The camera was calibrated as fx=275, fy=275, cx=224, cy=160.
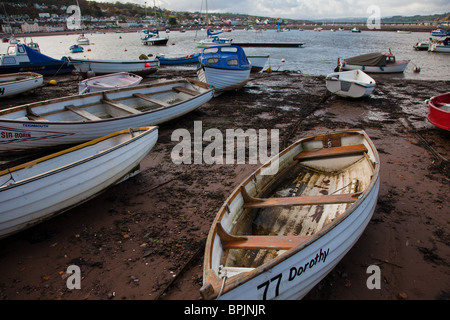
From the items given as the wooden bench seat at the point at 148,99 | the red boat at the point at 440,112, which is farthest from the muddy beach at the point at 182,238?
the wooden bench seat at the point at 148,99

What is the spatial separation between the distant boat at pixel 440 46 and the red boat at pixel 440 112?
140 ft

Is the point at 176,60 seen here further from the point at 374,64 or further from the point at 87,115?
the point at 87,115

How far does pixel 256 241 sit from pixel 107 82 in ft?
42.0

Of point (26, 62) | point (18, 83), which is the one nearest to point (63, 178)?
point (18, 83)

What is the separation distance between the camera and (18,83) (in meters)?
14.0

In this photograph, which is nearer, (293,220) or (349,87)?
(293,220)

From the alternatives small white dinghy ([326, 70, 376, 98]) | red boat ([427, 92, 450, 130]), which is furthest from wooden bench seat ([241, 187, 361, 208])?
small white dinghy ([326, 70, 376, 98])

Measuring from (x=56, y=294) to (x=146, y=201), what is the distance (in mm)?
2500

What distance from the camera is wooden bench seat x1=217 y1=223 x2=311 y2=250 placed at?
353cm

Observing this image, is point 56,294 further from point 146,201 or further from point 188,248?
point 146,201

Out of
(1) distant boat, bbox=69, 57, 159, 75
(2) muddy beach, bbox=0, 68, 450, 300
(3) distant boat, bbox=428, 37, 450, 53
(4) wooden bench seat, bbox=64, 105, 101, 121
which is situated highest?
(3) distant boat, bbox=428, 37, 450, 53

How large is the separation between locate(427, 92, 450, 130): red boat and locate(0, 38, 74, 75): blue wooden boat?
912 inches

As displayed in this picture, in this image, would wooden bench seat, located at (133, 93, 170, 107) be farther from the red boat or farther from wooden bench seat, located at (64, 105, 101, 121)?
the red boat
